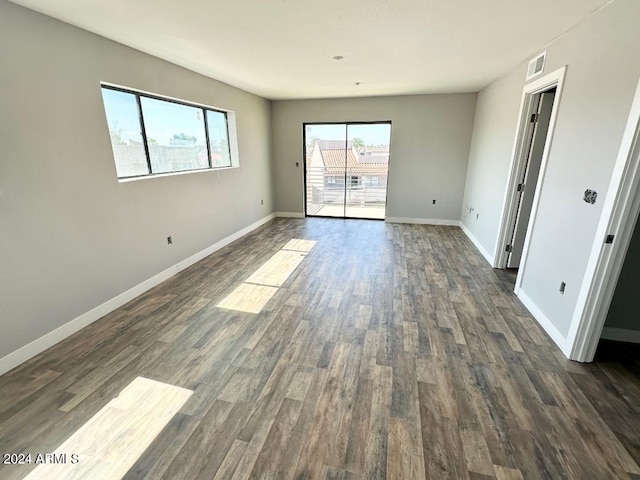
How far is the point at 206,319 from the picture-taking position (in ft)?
9.12

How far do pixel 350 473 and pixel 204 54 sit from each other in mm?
3787

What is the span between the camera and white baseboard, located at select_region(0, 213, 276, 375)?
215 centimetres

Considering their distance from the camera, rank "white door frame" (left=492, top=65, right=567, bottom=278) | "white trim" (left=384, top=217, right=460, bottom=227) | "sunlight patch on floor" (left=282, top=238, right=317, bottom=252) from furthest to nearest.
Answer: "white trim" (left=384, top=217, right=460, bottom=227)
"sunlight patch on floor" (left=282, top=238, right=317, bottom=252)
"white door frame" (left=492, top=65, right=567, bottom=278)

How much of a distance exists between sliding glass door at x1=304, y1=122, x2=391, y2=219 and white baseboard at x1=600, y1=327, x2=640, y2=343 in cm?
443

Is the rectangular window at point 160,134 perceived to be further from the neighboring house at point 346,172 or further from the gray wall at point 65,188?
the neighboring house at point 346,172

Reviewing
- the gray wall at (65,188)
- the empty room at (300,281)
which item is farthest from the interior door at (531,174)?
the gray wall at (65,188)

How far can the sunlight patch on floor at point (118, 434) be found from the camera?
1.46 m

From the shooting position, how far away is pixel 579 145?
2320 mm

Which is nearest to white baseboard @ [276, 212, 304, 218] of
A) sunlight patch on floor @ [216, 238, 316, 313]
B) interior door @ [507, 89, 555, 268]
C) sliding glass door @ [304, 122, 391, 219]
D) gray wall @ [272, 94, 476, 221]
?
sliding glass door @ [304, 122, 391, 219]

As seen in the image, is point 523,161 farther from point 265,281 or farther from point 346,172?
point 346,172

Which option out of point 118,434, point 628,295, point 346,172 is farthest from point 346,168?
point 118,434

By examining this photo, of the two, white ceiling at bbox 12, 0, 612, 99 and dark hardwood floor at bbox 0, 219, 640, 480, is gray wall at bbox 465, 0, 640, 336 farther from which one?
dark hardwood floor at bbox 0, 219, 640, 480

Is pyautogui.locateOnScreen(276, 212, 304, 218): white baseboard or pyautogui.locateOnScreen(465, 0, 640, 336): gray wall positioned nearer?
pyautogui.locateOnScreen(465, 0, 640, 336): gray wall

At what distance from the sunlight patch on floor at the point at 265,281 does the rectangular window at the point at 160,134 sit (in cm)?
169
